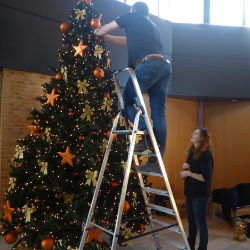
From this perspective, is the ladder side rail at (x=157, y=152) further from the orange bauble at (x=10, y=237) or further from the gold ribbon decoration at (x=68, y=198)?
the orange bauble at (x=10, y=237)

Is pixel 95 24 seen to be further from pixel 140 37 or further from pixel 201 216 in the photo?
pixel 201 216

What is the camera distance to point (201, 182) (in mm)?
4312

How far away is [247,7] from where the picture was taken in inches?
346

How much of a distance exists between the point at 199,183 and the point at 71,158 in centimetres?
160

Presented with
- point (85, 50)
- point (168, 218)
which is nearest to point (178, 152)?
point (168, 218)

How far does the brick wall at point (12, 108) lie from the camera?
5.35 m

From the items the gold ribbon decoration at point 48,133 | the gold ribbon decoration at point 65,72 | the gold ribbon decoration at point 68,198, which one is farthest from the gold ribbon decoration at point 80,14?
the gold ribbon decoration at point 68,198

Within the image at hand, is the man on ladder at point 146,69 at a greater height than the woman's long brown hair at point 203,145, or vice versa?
the man on ladder at point 146,69

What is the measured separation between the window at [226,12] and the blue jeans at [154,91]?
5772 mm

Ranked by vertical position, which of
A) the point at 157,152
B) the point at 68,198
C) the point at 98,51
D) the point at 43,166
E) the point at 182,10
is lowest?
the point at 68,198

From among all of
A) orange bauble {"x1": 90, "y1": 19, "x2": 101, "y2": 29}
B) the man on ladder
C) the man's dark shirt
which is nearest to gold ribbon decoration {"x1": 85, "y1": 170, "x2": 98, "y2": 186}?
the man on ladder

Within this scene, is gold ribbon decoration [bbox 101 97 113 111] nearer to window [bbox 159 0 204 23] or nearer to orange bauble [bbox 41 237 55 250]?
orange bauble [bbox 41 237 55 250]

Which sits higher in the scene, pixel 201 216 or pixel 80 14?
pixel 80 14

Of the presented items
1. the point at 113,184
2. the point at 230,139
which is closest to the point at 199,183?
the point at 113,184
